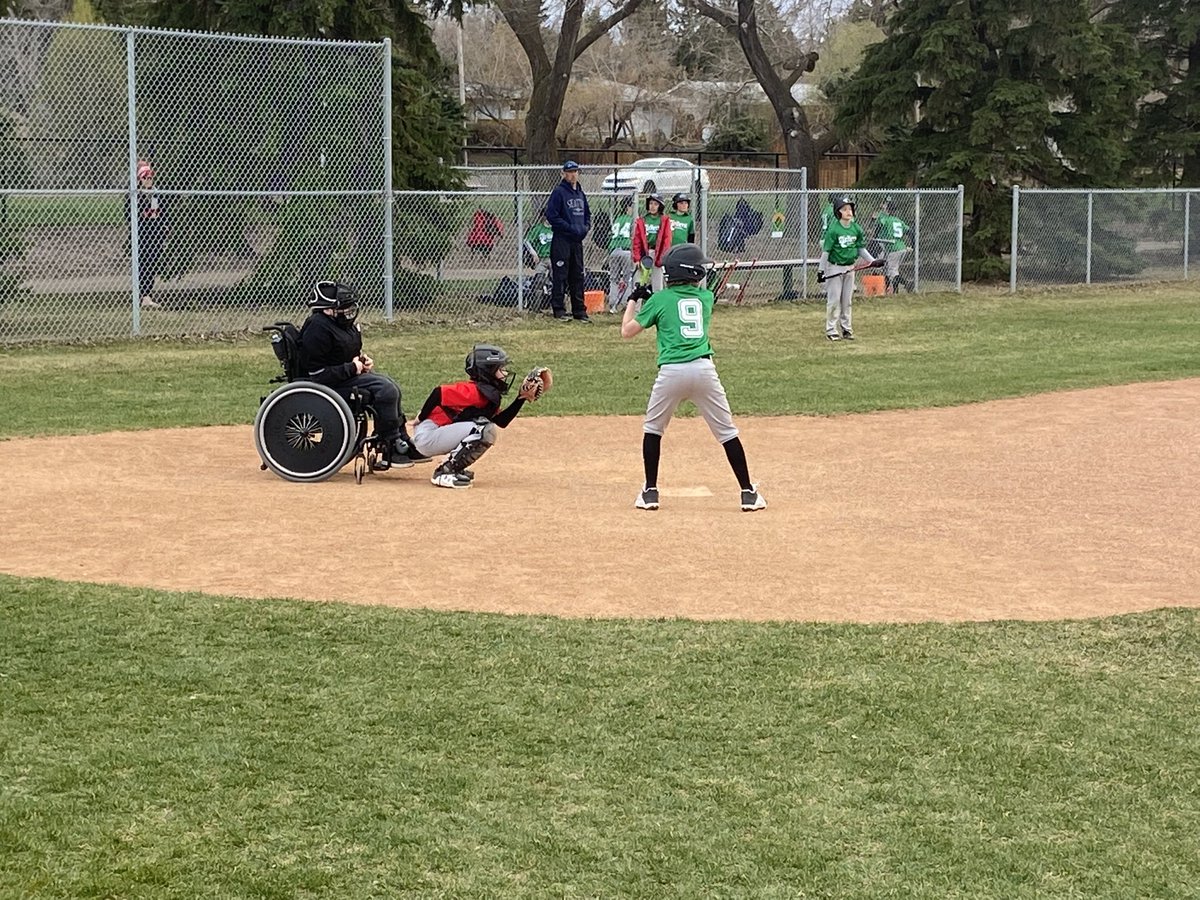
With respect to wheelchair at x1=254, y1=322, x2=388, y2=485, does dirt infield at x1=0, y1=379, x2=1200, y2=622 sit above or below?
below

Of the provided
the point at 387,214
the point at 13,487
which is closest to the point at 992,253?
the point at 387,214

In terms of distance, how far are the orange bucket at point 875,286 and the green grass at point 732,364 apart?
2.45 meters

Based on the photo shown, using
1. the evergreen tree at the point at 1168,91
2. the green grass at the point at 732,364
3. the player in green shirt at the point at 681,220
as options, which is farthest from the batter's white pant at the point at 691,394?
the evergreen tree at the point at 1168,91

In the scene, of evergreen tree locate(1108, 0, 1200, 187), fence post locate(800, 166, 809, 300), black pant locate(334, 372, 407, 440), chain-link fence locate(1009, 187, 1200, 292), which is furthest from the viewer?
evergreen tree locate(1108, 0, 1200, 187)

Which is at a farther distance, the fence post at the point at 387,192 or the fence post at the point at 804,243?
the fence post at the point at 804,243

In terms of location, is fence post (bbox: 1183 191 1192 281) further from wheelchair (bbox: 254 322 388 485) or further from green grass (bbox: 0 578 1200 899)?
green grass (bbox: 0 578 1200 899)

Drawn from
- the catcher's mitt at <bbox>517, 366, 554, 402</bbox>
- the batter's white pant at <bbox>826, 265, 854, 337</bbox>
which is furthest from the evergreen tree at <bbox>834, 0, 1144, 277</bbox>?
the catcher's mitt at <bbox>517, 366, 554, 402</bbox>

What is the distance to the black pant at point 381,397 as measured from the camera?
10.6 meters

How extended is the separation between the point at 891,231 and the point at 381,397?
1681 cm

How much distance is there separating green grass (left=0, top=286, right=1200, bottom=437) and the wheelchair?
2844 millimetres

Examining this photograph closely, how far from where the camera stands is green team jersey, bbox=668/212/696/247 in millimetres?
21188

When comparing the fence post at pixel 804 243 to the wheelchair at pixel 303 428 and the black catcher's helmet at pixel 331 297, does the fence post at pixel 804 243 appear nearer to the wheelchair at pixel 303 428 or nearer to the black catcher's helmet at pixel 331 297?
the black catcher's helmet at pixel 331 297

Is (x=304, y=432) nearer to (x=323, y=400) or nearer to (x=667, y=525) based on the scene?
(x=323, y=400)

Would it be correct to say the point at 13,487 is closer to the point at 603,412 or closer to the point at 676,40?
the point at 603,412
